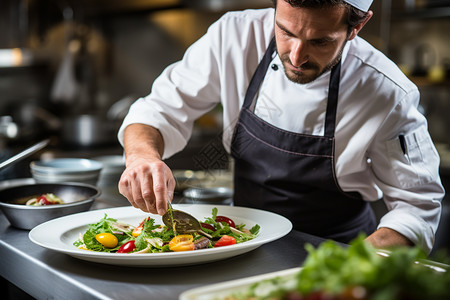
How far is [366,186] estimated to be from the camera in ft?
5.84

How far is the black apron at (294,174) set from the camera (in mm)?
1718

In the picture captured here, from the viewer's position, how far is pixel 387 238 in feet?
4.99

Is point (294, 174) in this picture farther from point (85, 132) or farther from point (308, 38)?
point (85, 132)

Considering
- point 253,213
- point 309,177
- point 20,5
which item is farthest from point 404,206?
point 20,5

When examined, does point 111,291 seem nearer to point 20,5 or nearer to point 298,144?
point 298,144

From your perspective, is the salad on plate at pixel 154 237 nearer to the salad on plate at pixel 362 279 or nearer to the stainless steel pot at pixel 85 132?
the salad on plate at pixel 362 279

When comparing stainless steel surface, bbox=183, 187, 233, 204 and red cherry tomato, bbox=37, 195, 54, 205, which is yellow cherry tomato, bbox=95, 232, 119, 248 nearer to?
red cherry tomato, bbox=37, 195, 54, 205

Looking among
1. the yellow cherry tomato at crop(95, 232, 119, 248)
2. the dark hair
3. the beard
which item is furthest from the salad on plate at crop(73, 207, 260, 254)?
the dark hair

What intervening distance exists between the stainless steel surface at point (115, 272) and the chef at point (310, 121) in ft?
1.26

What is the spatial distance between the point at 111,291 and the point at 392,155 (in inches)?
41.1

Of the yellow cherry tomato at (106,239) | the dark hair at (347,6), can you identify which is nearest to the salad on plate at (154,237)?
the yellow cherry tomato at (106,239)

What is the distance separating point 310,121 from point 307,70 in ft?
0.82

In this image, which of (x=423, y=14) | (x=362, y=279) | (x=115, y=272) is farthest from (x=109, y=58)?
(x=362, y=279)

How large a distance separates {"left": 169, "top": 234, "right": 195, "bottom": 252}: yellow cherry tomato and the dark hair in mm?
701
